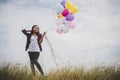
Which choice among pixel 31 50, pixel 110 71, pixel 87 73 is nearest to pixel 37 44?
pixel 31 50

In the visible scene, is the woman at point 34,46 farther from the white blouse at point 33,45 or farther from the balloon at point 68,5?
the balloon at point 68,5

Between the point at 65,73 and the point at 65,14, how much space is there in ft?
3.17

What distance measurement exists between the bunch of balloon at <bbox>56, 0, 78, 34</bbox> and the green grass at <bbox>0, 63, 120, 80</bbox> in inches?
27.1

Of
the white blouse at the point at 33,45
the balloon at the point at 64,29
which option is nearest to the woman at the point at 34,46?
the white blouse at the point at 33,45

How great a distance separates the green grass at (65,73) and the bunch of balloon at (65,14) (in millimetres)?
689

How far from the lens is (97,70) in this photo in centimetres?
459

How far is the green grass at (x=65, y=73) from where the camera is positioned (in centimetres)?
427

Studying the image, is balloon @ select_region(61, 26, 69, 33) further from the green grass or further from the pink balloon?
the green grass

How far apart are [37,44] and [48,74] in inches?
20.3

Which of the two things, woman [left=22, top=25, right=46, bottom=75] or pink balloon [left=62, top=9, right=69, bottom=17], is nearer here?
woman [left=22, top=25, right=46, bottom=75]

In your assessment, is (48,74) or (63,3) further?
(63,3)

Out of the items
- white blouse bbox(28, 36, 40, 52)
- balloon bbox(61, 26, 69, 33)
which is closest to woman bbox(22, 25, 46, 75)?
white blouse bbox(28, 36, 40, 52)

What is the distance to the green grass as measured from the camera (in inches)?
168

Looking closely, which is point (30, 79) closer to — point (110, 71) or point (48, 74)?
point (48, 74)
